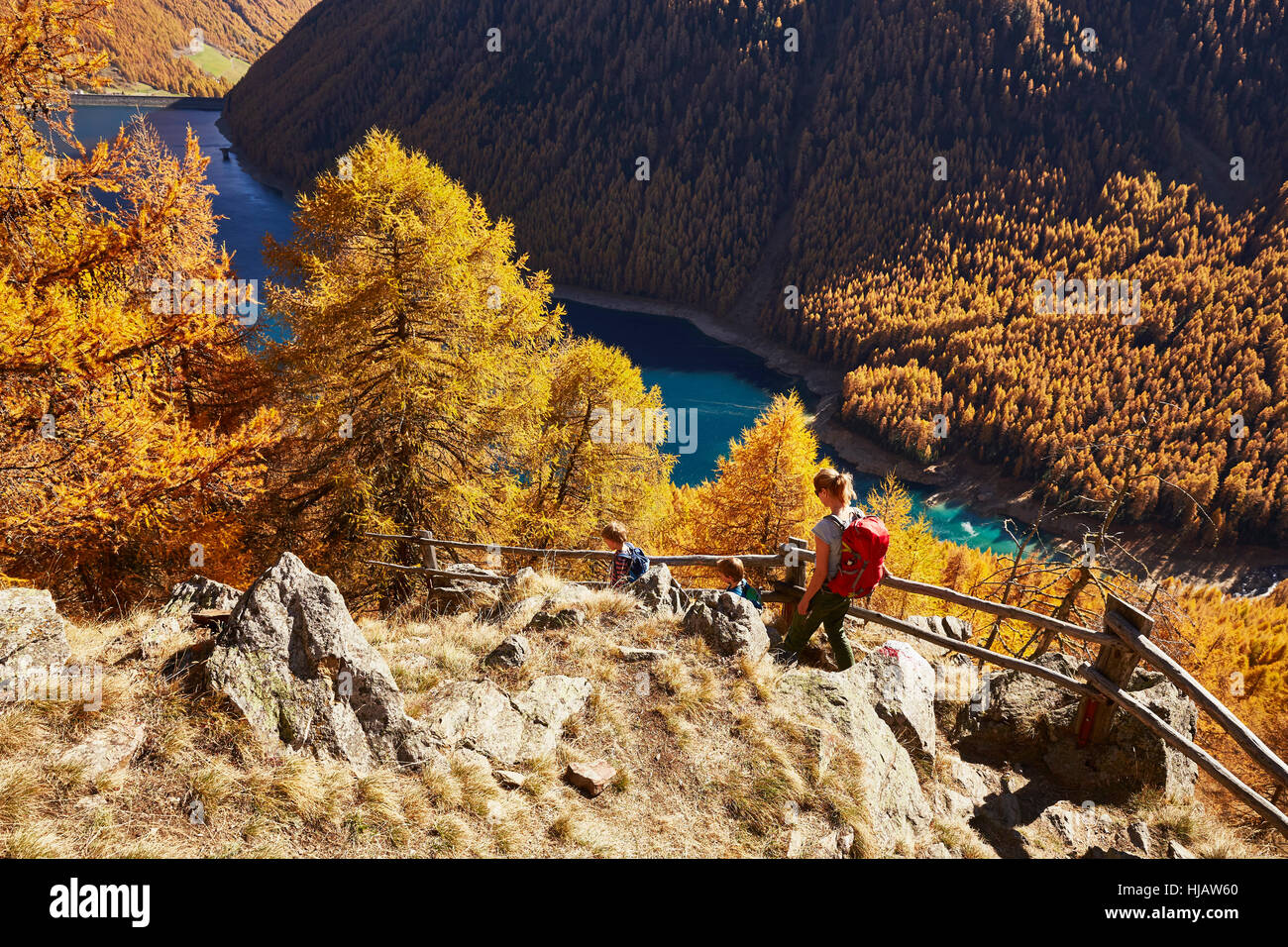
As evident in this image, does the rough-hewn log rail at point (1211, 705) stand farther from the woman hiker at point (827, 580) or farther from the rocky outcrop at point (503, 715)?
the rocky outcrop at point (503, 715)

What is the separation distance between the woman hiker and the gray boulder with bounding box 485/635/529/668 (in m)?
2.99

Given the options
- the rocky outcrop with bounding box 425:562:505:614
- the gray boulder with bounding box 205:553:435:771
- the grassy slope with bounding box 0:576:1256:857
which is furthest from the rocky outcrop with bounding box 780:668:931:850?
the rocky outcrop with bounding box 425:562:505:614

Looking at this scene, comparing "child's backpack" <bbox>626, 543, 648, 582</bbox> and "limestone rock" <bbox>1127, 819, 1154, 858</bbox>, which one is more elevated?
"child's backpack" <bbox>626, 543, 648, 582</bbox>

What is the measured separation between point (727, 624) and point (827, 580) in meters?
1.35

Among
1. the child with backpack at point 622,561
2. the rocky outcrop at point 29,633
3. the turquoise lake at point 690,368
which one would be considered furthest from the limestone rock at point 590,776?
the turquoise lake at point 690,368

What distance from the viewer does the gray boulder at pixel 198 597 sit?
7.97 m

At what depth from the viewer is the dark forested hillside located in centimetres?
9794

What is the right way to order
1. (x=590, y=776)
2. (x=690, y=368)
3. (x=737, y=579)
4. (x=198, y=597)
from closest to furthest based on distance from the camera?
1. (x=590, y=776)
2. (x=198, y=597)
3. (x=737, y=579)
4. (x=690, y=368)

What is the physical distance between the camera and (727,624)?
7762mm

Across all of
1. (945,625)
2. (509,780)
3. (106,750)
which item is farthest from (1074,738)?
(106,750)

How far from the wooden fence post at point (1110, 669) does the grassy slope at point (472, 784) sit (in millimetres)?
955

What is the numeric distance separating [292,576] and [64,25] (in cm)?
1375

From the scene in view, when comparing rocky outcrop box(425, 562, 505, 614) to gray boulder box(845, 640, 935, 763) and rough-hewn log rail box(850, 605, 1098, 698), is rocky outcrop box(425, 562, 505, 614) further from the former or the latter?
rough-hewn log rail box(850, 605, 1098, 698)

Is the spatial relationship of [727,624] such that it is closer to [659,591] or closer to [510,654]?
[659,591]
